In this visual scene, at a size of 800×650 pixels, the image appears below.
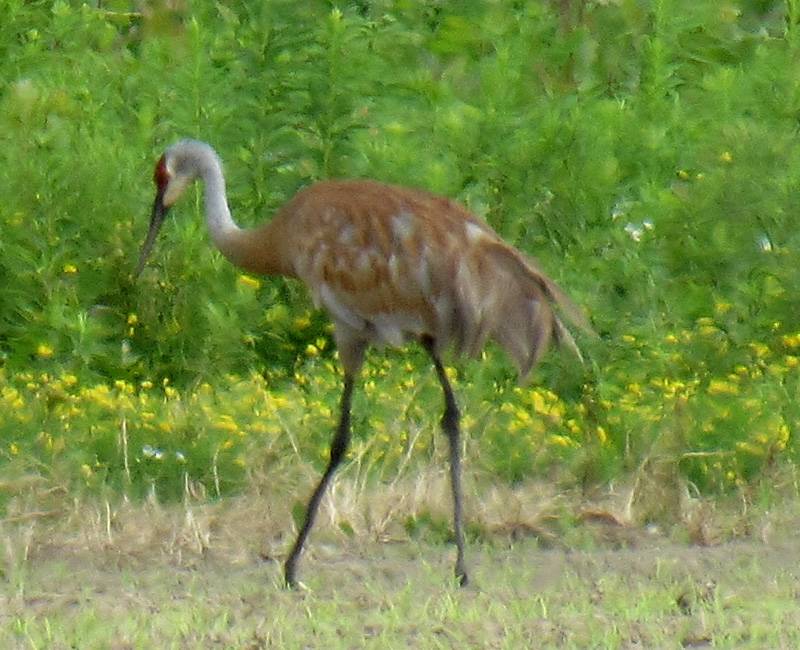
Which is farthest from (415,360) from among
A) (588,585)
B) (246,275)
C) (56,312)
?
(588,585)

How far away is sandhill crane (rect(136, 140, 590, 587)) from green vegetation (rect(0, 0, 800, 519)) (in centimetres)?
76

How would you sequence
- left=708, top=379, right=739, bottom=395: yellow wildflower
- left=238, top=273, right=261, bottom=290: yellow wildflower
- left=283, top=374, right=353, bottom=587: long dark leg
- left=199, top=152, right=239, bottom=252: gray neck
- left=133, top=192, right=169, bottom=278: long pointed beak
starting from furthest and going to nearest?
left=238, top=273, right=261, bottom=290: yellow wildflower, left=133, top=192, right=169, bottom=278: long pointed beak, left=708, top=379, right=739, bottom=395: yellow wildflower, left=199, top=152, right=239, bottom=252: gray neck, left=283, top=374, right=353, bottom=587: long dark leg

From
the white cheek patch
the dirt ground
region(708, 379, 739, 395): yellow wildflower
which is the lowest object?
region(708, 379, 739, 395): yellow wildflower

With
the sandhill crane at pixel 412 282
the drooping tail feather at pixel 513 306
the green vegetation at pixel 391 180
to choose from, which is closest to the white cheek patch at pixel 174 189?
the green vegetation at pixel 391 180

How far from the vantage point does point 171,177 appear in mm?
8047

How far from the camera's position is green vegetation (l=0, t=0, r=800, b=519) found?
25.6 feet

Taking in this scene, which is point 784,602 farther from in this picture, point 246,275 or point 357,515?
point 246,275

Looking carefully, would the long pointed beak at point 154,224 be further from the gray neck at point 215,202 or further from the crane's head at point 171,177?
the gray neck at point 215,202

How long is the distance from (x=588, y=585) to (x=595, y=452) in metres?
1.28

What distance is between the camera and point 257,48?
9125mm

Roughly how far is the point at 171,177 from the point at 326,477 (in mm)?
1765

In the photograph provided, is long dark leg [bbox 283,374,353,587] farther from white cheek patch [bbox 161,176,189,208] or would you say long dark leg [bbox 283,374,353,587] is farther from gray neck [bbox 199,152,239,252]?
white cheek patch [bbox 161,176,189,208]


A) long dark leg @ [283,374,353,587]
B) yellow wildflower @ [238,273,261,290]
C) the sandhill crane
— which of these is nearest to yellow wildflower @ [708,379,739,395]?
the sandhill crane

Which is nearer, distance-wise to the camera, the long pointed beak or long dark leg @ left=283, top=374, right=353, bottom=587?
long dark leg @ left=283, top=374, right=353, bottom=587
